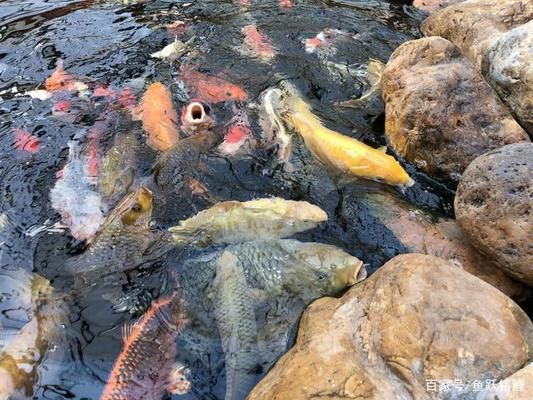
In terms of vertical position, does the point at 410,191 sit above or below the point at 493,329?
below

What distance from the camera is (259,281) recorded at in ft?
14.1

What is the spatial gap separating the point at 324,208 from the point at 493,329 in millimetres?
2204

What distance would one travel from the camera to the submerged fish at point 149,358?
138 inches

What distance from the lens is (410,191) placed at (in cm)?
511

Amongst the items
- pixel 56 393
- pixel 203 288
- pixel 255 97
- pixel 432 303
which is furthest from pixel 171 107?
pixel 432 303

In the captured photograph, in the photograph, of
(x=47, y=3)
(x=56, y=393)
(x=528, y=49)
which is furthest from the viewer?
(x=47, y=3)

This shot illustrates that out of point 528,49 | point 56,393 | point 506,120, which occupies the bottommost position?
point 56,393

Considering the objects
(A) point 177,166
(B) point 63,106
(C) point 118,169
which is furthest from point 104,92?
(A) point 177,166

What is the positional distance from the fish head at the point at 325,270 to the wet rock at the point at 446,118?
5.28ft

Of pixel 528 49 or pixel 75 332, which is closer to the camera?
pixel 75 332

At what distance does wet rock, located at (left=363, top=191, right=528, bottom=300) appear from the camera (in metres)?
4.18

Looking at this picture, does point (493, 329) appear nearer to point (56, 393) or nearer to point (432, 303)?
point (432, 303)

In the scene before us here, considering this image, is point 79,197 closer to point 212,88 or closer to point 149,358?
point 149,358

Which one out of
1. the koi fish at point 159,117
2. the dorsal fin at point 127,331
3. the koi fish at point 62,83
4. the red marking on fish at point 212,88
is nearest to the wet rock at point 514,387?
the dorsal fin at point 127,331
